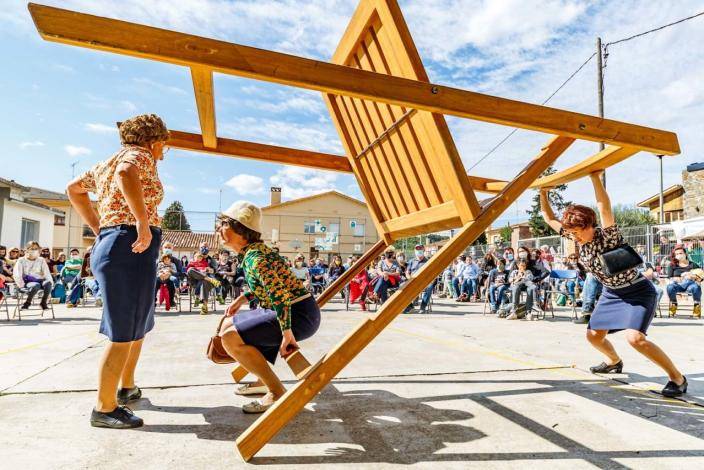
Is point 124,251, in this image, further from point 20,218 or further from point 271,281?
point 20,218

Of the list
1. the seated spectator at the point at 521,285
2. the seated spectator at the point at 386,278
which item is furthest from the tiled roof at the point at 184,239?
the seated spectator at the point at 521,285

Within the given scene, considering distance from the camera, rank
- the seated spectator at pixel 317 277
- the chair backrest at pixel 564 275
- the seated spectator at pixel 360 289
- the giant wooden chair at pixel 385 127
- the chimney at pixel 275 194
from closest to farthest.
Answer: the giant wooden chair at pixel 385 127 → the chair backrest at pixel 564 275 → the seated spectator at pixel 360 289 → the seated spectator at pixel 317 277 → the chimney at pixel 275 194

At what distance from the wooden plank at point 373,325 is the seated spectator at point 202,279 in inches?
348

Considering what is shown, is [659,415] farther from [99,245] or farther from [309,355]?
[99,245]

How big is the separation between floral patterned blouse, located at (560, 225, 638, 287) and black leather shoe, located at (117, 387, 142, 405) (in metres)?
3.64

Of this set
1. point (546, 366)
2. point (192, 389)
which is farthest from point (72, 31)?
point (546, 366)

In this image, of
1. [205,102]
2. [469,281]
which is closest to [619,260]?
[205,102]

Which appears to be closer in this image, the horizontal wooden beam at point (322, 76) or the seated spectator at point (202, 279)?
the horizontal wooden beam at point (322, 76)

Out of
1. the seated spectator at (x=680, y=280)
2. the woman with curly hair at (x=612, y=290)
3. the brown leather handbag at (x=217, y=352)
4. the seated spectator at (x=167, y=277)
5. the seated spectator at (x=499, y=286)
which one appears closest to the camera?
the brown leather handbag at (x=217, y=352)

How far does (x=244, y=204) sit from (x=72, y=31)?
144 cm

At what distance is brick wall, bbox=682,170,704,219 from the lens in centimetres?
3719

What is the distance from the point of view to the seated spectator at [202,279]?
10875mm

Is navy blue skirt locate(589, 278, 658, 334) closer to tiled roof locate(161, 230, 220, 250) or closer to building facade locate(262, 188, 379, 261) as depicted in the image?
building facade locate(262, 188, 379, 261)

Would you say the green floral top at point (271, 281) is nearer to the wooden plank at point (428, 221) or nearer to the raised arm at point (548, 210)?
the wooden plank at point (428, 221)
